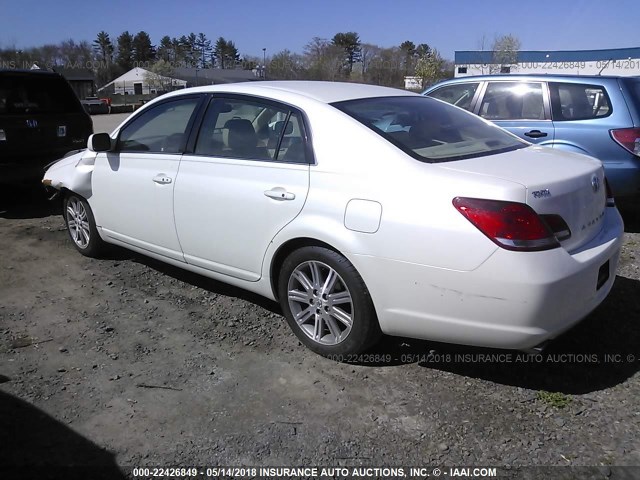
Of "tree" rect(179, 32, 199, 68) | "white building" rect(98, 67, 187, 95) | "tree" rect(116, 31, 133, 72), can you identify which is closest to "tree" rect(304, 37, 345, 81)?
"white building" rect(98, 67, 187, 95)

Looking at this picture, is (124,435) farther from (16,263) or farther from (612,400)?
(16,263)

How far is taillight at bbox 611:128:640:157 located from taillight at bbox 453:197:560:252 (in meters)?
3.92

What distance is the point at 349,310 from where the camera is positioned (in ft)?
10.5

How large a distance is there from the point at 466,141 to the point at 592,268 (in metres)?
1.13

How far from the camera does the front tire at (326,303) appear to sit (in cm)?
306

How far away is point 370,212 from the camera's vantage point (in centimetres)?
290

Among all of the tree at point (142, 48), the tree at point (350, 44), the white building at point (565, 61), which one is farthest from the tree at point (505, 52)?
the tree at point (142, 48)

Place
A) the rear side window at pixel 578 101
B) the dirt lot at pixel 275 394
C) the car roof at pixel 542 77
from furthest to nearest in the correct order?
the car roof at pixel 542 77 < the rear side window at pixel 578 101 < the dirt lot at pixel 275 394

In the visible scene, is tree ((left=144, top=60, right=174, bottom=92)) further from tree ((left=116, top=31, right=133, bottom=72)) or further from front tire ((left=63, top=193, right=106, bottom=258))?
front tire ((left=63, top=193, right=106, bottom=258))

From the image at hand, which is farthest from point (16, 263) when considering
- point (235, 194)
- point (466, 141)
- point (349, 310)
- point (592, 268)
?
point (592, 268)

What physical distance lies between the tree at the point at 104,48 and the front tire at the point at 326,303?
418 feet

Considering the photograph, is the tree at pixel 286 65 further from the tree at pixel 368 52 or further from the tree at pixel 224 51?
the tree at pixel 224 51

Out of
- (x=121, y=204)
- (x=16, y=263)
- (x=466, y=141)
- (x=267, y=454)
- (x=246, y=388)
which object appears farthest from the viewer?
(x=16, y=263)

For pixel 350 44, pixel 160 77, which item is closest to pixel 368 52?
pixel 350 44
